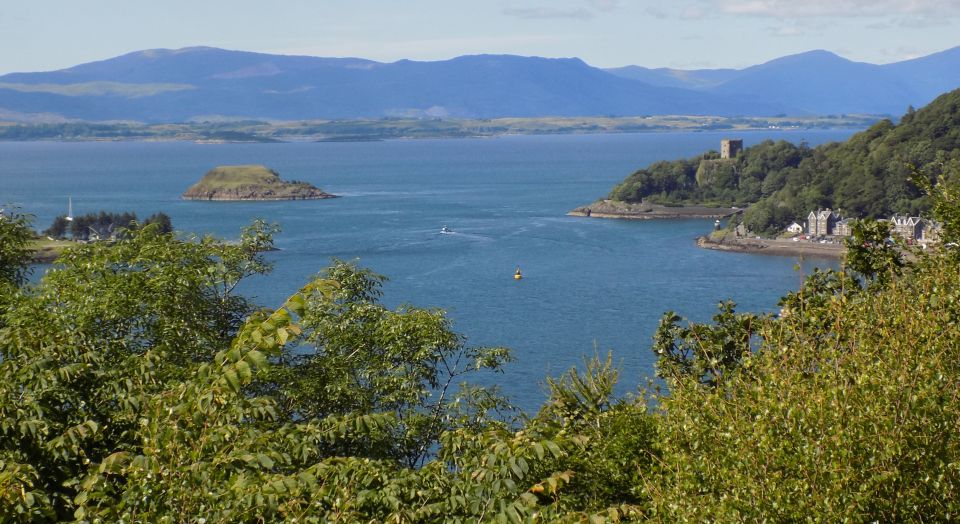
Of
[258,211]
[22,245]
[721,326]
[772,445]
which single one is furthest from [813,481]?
[258,211]

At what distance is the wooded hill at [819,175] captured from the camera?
66.0 meters

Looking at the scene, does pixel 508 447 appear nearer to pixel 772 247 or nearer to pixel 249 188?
pixel 772 247

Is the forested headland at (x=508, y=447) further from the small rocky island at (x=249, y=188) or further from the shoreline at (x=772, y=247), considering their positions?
the small rocky island at (x=249, y=188)

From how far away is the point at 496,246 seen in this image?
53500 millimetres

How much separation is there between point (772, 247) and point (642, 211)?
17.8 metres

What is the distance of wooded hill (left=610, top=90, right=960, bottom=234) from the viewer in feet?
217

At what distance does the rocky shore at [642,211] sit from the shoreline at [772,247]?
13.3 m

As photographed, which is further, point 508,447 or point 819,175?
point 819,175

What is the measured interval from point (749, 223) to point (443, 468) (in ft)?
201

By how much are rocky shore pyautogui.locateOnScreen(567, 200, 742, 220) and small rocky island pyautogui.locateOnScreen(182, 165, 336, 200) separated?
21533 mm

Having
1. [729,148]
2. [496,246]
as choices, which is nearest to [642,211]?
[729,148]

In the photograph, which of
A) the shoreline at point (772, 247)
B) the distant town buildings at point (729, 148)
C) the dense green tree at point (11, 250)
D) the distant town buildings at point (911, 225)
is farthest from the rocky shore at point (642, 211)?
the dense green tree at point (11, 250)

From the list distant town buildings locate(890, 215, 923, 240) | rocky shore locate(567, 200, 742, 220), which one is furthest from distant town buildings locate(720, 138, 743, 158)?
distant town buildings locate(890, 215, 923, 240)

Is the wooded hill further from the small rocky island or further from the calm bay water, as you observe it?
the small rocky island
